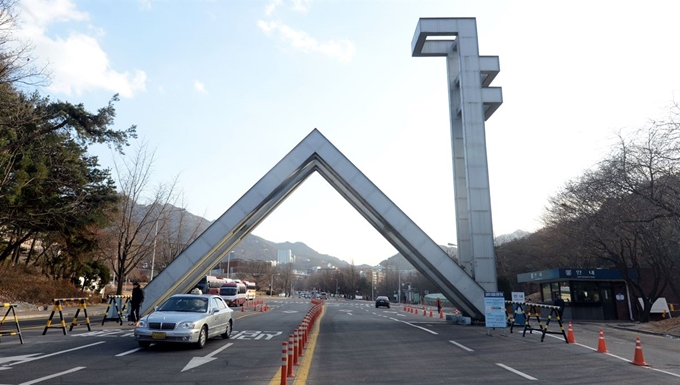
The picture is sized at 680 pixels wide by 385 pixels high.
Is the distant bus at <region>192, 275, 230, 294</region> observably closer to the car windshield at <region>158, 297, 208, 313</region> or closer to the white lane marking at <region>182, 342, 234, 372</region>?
the car windshield at <region>158, 297, 208, 313</region>

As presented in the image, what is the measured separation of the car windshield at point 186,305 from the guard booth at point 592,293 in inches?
1048

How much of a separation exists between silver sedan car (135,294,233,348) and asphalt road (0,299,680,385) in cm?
36

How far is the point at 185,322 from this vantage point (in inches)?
466

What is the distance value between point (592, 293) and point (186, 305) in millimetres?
30334

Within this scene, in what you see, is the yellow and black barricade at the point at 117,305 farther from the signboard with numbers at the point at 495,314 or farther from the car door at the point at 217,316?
the signboard with numbers at the point at 495,314

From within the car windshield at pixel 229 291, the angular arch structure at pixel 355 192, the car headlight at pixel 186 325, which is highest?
the angular arch structure at pixel 355 192

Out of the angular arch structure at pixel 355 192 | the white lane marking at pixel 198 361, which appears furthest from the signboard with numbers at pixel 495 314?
the white lane marking at pixel 198 361

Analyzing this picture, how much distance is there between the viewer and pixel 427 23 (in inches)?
1062

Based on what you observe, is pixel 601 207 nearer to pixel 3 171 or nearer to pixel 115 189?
pixel 115 189

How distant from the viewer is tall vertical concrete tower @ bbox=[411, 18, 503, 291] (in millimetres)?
23875

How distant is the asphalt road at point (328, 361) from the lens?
8.70 m

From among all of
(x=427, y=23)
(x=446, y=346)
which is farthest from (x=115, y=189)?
(x=446, y=346)

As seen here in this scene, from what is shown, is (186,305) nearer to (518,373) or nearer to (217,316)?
(217,316)

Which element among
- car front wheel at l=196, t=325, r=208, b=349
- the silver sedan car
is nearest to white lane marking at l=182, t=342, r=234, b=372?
car front wheel at l=196, t=325, r=208, b=349
